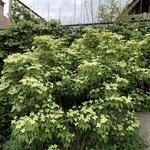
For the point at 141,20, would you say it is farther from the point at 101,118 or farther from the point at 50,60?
the point at 101,118

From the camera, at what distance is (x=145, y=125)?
21.4ft

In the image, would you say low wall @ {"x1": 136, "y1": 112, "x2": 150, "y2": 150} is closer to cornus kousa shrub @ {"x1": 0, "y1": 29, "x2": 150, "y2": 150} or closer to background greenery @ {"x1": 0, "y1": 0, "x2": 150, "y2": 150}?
background greenery @ {"x1": 0, "y1": 0, "x2": 150, "y2": 150}

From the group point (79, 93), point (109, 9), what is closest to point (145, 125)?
point (79, 93)

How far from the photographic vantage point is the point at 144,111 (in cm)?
654

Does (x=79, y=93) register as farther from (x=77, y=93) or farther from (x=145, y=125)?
(x=145, y=125)

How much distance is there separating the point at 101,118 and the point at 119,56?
3.43 feet

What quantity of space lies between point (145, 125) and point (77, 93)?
1376 millimetres

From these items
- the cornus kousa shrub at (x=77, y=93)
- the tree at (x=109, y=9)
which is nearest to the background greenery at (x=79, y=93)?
the cornus kousa shrub at (x=77, y=93)

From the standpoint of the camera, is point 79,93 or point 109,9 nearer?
point 79,93

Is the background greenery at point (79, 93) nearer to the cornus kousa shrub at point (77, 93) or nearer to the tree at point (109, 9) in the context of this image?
the cornus kousa shrub at point (77, 93)

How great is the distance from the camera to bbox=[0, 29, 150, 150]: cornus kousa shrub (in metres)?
5.31

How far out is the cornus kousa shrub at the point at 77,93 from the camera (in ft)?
17.4

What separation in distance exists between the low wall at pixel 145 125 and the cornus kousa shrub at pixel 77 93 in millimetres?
276

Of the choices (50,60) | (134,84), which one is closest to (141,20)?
(134,84)
